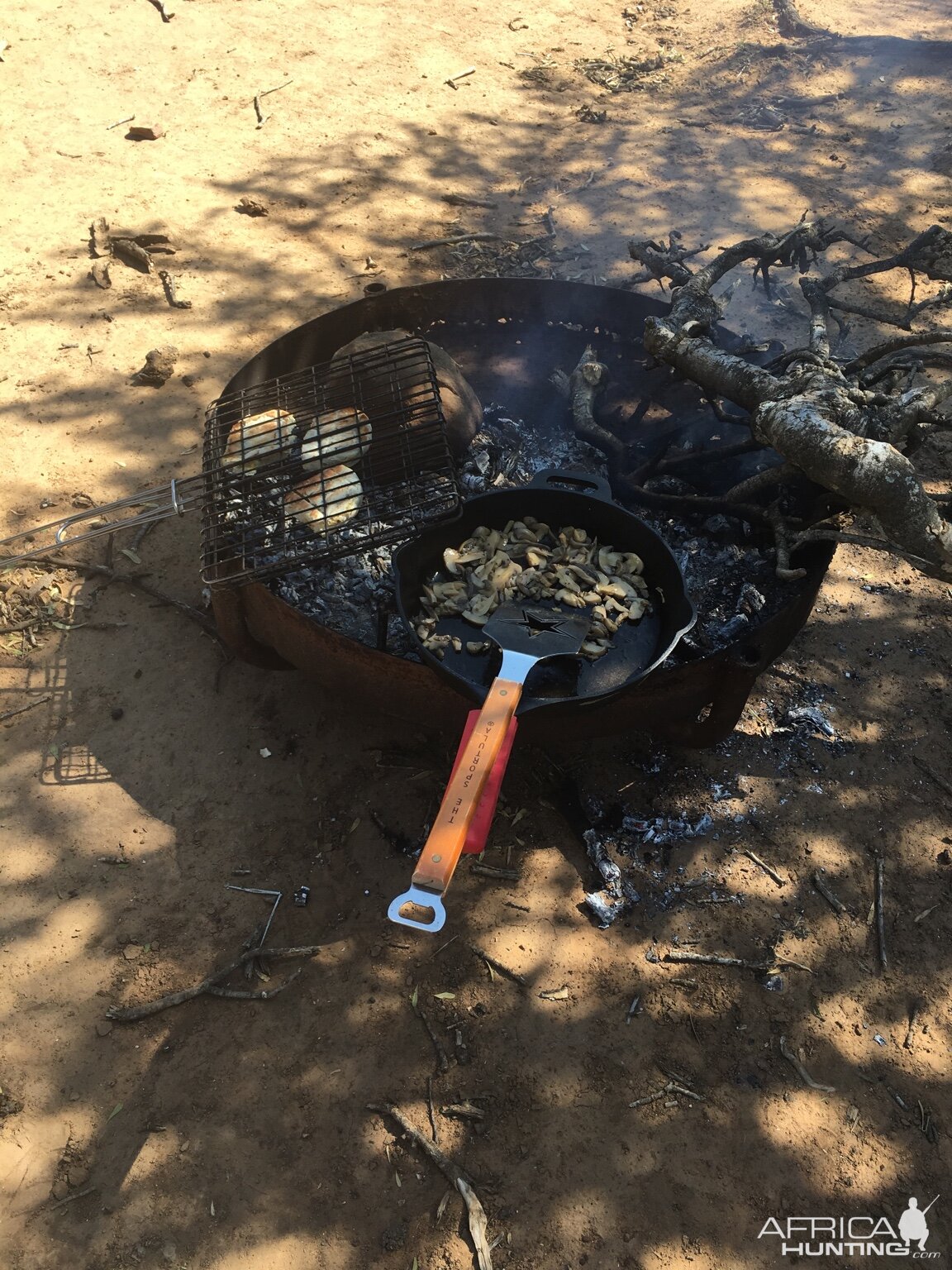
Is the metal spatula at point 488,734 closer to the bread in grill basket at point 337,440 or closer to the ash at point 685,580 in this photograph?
the ash at point 685,580

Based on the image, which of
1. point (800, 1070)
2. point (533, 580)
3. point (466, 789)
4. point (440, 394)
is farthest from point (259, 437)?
point (800, 1070)

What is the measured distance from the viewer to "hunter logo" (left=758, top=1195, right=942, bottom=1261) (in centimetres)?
286

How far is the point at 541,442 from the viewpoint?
4977mm

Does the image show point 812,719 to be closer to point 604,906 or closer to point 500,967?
point 604,906

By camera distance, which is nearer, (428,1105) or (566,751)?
(428,1105)

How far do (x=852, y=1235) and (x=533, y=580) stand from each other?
2.77 m

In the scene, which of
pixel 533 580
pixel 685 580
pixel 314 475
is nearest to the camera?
pixel 533 580

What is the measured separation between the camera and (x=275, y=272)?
7270 mm

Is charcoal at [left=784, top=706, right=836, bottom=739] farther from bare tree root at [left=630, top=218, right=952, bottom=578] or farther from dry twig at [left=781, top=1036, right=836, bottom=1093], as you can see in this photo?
dry twig at [left=781, top=1036, right=836, bottom=1093]

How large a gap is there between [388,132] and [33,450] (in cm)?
595

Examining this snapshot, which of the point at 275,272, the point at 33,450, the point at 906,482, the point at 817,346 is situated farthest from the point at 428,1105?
the point at 275,272

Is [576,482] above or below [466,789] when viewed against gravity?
above

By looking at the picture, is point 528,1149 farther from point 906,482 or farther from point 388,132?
point 388,132

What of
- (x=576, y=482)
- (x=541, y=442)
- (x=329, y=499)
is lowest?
(x=541, y=442)
